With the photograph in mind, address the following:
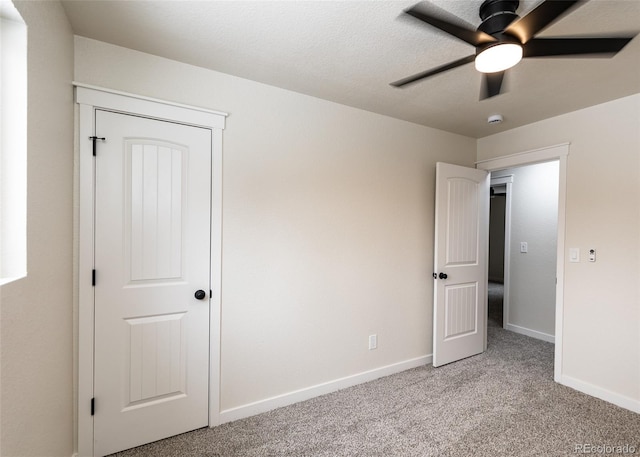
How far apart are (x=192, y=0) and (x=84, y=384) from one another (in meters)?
2.15

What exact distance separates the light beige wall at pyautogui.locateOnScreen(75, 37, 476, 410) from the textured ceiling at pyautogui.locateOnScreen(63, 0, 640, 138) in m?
0.18

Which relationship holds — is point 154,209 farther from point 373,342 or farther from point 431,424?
point 431,424

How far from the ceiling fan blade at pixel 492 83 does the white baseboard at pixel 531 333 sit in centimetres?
347

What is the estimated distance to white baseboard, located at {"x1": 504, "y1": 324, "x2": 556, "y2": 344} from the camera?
3.90 metres

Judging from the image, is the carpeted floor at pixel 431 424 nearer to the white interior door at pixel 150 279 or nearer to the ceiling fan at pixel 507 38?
the white interior door at pixel 150 279

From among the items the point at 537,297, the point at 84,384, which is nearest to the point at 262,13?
the point at 84,384

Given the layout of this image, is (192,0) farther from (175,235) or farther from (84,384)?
(84,384)

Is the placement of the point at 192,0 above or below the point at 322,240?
above

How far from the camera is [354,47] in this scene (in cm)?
185

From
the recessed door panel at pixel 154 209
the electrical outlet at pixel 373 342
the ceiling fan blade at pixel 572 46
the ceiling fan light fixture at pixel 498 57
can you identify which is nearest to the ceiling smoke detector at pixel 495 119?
the ceiling fan blade at pixel 572 46

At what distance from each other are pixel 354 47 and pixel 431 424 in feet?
8.34

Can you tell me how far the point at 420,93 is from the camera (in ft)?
8.07

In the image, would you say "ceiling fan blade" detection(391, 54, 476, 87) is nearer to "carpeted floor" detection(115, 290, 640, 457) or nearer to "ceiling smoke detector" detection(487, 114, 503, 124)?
"ceiling smoke detector" detection(487, 114, 503, 124)

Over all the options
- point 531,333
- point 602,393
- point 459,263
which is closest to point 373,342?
point 459,263
